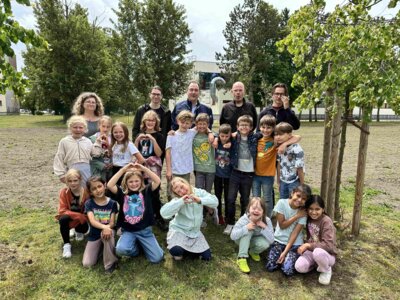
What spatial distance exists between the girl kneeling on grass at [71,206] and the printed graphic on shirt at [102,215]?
12.6 inches

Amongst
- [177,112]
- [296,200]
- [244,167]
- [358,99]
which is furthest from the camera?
[177,112]

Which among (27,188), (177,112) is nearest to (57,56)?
(27,188)

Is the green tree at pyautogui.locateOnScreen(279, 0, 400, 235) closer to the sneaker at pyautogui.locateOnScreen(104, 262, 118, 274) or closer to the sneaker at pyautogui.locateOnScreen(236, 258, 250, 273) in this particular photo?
the sneaker at pyautogui.locateOnScreen(236, 258, 250, 273)

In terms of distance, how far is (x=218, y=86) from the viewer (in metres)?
39.8

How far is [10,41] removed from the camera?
9.80 feet

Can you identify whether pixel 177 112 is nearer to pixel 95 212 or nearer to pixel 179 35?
pixel 95 212

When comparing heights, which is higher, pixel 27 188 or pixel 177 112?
pixel 177 112

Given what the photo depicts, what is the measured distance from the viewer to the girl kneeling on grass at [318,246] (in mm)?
3768

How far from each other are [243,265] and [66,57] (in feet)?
82.7

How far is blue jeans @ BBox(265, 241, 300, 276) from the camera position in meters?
3.87

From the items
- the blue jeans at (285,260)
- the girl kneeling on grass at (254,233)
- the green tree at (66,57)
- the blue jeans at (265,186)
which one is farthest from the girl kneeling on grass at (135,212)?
the green tree at (66,57)

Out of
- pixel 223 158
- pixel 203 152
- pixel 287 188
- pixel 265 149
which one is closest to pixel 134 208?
pixel 203 152

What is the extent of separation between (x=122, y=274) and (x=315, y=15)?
4152 millimetres

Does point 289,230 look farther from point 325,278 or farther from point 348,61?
point 348,61
